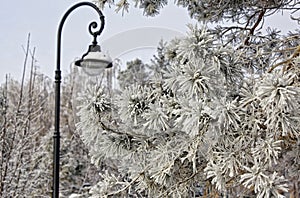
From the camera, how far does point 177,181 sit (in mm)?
1615

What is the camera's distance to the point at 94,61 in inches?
100

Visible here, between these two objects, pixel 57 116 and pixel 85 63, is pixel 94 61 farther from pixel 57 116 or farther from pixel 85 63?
pixel 57 116

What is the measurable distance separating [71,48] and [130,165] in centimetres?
537

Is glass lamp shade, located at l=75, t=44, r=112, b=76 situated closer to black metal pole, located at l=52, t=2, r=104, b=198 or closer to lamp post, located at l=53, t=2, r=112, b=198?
lamp post, located at l=53, t=2, r=112, b=198

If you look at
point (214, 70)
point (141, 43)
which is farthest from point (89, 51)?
point (141, 43)

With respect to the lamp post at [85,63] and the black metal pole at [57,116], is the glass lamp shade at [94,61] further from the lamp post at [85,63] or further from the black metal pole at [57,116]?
the black metal pole at [57,116]

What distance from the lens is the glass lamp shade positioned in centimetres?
254

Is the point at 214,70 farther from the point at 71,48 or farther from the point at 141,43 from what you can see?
the point at 71,48

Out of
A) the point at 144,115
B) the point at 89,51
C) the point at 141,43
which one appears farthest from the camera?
the point at 141,43

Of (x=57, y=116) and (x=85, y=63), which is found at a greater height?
(x=85, y=63)

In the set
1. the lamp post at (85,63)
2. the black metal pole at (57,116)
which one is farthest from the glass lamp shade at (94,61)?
the black metal pole at (57,116)

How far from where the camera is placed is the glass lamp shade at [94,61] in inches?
99.9

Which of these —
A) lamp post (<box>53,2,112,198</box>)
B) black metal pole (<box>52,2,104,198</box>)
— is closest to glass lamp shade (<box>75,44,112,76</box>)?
lamp post (<box>53,2,112,198</box>)

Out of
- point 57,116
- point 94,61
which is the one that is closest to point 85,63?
point 94,61
